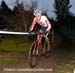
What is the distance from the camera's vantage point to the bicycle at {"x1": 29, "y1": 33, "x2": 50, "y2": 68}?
451 inches

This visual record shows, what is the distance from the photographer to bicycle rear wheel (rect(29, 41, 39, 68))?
11.4 meters

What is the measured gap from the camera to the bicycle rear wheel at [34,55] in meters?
11.4

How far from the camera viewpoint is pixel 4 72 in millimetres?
10781

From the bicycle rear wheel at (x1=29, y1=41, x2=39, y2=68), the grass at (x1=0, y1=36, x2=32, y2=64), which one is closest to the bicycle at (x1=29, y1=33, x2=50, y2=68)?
the bicycle rear wheel at (x1=29, y1=41, x2=39, y2=68)

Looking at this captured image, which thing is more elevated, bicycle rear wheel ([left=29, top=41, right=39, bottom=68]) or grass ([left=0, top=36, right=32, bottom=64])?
bicycle rear wheel ([left=29, top=41, right=39, bottom=68])

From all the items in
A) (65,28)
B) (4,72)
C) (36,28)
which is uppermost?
(36,28)

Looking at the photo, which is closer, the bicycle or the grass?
the bicycle

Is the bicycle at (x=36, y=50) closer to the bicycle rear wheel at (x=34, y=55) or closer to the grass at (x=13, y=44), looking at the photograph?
the bicycle rear wheel at (x=34, y=55)

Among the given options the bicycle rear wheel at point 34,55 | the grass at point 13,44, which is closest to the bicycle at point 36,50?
the bicycle rear wheel at point 34,55

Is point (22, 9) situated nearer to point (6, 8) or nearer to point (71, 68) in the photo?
point (6, 8)

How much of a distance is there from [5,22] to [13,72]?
13649 mm

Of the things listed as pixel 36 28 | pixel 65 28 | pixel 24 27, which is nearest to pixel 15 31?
pixel 24 27

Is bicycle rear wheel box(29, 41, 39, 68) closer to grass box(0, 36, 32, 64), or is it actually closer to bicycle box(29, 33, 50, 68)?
bicycle box(29, 33, 50, 68)

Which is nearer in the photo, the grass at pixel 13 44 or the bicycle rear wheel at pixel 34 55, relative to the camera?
the bicycle rear wheel at pixel 34 55
